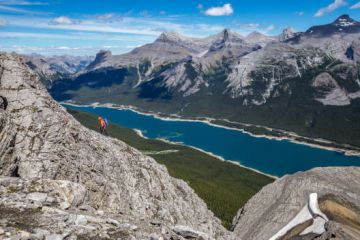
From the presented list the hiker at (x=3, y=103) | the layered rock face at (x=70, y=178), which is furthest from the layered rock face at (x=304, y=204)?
the hiker at (x=3, y=103)

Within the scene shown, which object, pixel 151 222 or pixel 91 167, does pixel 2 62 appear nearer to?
pixel 91 167

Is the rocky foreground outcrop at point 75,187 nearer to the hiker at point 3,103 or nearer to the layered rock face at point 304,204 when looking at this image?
the hiker at point 3,103

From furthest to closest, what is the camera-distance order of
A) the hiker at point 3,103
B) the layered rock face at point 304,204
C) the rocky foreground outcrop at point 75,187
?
the layered rock face at point 304,204, the hiker at point 3,103, the rocky foreground outcrop at point 75,187

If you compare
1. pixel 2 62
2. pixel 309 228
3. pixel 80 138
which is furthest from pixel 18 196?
pixel 309 228

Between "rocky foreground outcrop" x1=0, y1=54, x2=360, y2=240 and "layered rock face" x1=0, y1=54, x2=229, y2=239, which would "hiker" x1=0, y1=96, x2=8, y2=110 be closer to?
"rocky foreground outcrop" x1=0, y1=54, x2=360, y2=240

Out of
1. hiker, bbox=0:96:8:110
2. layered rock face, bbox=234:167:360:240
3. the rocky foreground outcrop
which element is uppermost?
hiker, bbox=0:96:8:110

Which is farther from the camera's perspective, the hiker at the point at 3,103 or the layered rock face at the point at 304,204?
the layered rock face at the point at 304,204

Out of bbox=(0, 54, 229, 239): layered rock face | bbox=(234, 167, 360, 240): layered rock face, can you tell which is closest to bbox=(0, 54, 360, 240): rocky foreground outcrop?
bbox=(0, 54, 229, 239): layered rock face
